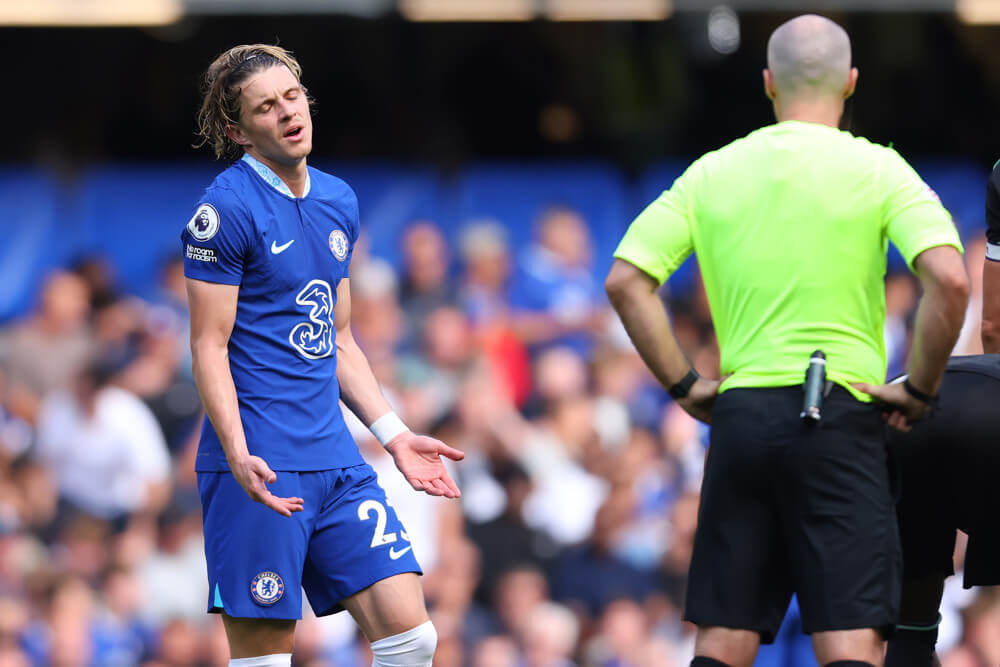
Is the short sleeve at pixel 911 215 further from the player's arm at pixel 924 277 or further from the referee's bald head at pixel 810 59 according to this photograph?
the referee's bald head at pixel 810 59

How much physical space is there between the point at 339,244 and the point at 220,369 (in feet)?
1.75

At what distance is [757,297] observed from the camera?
3.60m

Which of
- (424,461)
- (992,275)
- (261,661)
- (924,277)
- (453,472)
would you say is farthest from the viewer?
(453,472)

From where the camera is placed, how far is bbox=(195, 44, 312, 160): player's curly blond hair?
389cm

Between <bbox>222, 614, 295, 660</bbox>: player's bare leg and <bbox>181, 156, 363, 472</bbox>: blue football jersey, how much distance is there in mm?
429

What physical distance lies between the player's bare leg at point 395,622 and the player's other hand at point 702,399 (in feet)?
3.02

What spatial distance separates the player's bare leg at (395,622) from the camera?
3.81m

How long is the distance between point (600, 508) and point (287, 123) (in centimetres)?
538

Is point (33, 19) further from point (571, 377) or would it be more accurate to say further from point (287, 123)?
point (287, 123)

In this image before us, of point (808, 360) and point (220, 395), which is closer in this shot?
→ point (808, 360)

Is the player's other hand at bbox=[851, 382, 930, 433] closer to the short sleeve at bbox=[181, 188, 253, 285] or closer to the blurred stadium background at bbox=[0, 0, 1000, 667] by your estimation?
the short sleeve at bbox=[181, 188, 253, 285]

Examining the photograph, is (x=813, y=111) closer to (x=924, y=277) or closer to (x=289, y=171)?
(x=924, y=277)

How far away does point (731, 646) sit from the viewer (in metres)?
3.57

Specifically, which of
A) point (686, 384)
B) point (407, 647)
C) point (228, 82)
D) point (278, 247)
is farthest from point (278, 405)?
point (686, 384)
